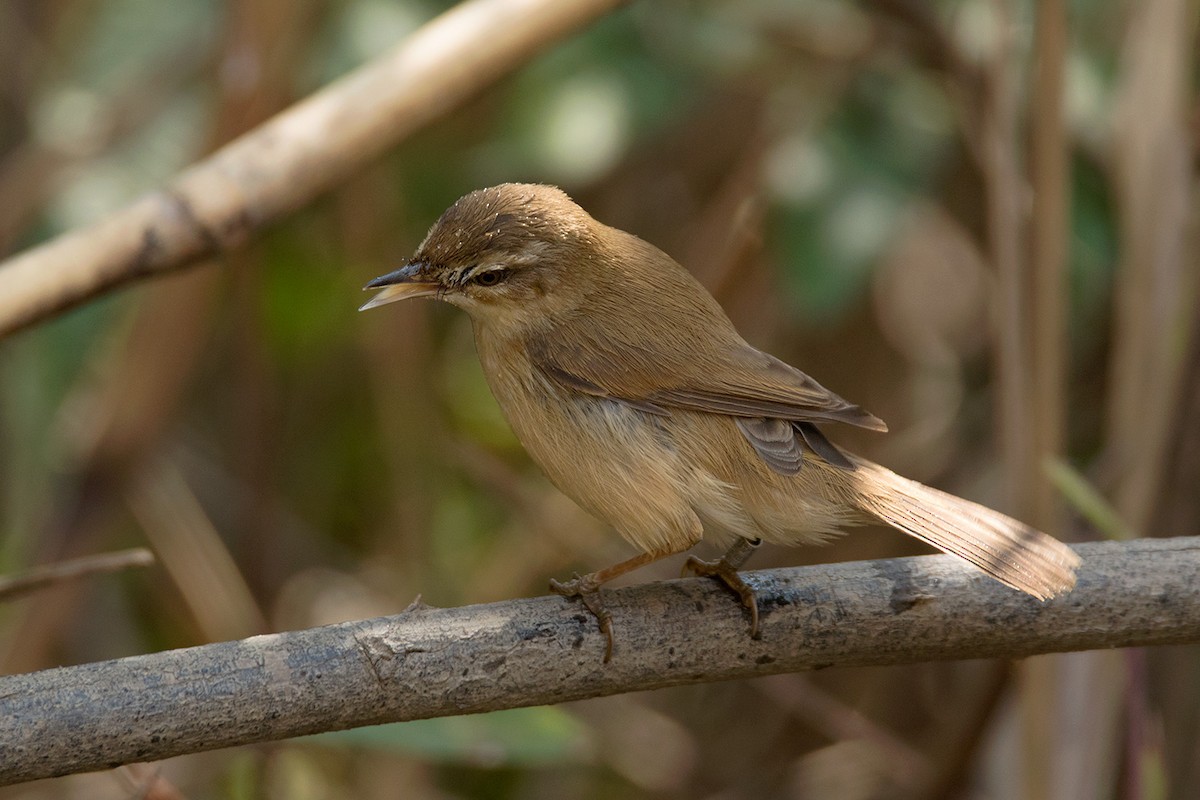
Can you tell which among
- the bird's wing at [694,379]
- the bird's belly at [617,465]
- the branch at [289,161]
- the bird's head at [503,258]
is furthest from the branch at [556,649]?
the branch at [289,161]

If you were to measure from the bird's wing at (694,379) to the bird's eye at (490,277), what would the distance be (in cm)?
19

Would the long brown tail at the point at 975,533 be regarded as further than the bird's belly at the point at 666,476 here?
No

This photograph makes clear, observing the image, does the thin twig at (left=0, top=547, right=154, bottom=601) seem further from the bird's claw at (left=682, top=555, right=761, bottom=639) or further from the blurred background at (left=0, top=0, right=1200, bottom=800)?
the bird's claw at (left=682, top=555, right=761, bottom=639)

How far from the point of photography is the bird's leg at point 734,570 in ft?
7.34

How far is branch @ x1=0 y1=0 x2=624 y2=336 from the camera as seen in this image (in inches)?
90.7

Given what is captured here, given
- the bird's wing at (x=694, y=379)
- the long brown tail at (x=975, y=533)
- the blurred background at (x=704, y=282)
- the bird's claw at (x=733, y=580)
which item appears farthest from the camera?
the blurred background at (x=704, y=282)

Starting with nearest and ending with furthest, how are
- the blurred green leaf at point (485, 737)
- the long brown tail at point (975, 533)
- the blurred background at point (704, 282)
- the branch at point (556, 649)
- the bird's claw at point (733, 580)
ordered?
the branch at point (556, 649)
the long brown tail at point (975, 533)
the bird's claw at point (733, 580)
the blurred green leaf at point (485, 737)
the blurred background at point (704, 282)

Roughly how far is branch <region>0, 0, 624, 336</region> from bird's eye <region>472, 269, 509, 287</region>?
1.06 feet

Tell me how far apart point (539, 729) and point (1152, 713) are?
1962 mm

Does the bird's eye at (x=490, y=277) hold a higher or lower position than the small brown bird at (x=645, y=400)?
higher

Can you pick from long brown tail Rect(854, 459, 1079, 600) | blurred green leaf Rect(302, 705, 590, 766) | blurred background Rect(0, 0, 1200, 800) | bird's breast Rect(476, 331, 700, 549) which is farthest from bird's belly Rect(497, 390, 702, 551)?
blurred background Rect(0, 0, 1200, 800)

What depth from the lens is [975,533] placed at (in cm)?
227

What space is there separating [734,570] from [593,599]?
33 cm

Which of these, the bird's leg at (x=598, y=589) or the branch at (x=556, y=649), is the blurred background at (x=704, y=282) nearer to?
the branch at (x=556, y=649)
